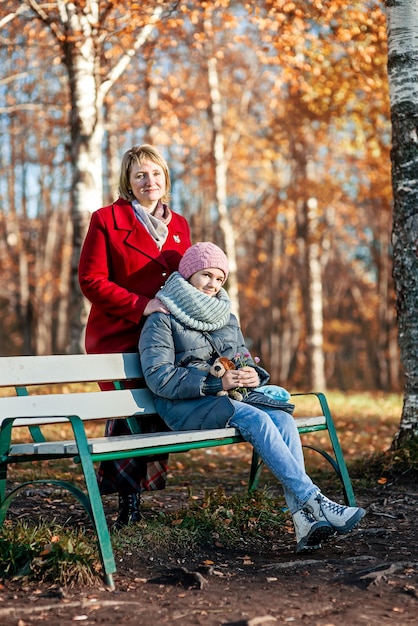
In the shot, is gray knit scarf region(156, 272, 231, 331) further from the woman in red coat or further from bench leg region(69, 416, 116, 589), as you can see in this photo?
bench leg region(69, 416, 116, 589)

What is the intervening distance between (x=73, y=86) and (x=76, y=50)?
50cm

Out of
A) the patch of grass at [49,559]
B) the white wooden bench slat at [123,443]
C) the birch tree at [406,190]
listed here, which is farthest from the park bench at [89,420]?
the birch tree at [406,190]

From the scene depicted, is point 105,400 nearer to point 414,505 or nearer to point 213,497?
point 213,497

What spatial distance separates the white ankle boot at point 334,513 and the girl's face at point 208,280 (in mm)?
1337

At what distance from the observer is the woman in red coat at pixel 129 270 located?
4906mm

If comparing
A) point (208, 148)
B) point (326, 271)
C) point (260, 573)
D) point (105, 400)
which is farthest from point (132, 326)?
point (326, 271)

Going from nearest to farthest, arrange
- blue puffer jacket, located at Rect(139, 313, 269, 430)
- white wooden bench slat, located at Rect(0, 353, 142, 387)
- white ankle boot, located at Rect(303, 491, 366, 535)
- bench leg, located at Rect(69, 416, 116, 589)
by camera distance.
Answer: bench leg, located at Rect(69, 416, 116, 589)
white ankle boot, located at Rect(303, 491, 366, 535)
white wooden bench slat, located at Rect(0, 353, 142, 387)
blue puffer jacket, located at Rect(139, 313, 269, 430)

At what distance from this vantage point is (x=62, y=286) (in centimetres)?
2956

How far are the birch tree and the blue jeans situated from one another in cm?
215

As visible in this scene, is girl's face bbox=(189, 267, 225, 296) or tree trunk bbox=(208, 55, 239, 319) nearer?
girl's face bbox=(189, 267, 225, 296)

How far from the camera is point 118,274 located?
5125 millimetres

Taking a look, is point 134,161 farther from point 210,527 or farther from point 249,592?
point 249,592

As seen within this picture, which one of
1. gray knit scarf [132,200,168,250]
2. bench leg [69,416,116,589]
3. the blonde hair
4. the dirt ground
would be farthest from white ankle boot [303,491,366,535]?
the blonde hair

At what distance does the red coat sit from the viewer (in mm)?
4922
